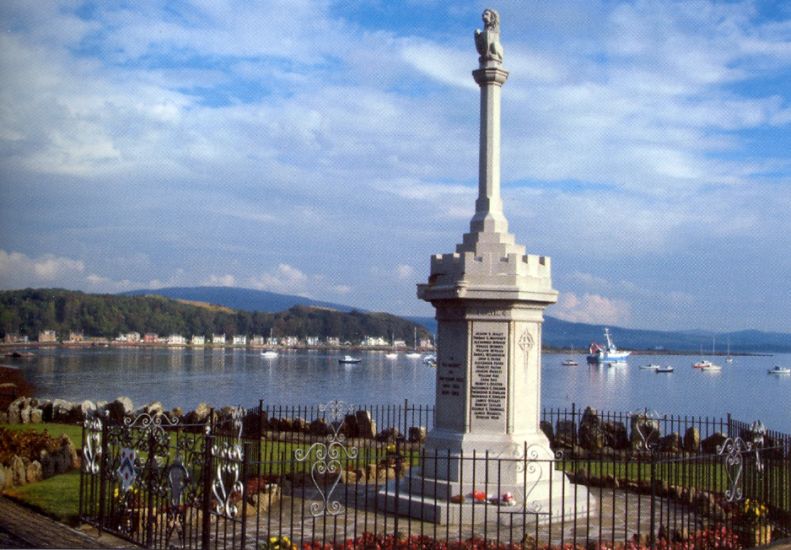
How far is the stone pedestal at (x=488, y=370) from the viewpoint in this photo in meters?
11.7

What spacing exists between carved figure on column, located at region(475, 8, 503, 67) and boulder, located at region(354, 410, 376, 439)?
36.2 feet

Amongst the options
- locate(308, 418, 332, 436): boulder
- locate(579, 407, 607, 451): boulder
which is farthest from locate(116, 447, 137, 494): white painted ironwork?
locate(579, 407, 607, 451): boulder

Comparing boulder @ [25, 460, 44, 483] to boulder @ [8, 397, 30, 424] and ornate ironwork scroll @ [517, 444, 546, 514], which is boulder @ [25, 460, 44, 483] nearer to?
ornate ironwork scroll @ [517, 444, 546, 514]

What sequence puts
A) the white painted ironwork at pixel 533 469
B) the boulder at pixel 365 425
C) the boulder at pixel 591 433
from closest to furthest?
the white painted ironwork at pixel 533 469 < the boulder at pixel 591 433 < the boulder at pixel 365 425

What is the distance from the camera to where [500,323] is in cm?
1209

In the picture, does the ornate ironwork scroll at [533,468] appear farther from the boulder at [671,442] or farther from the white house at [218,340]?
the white house at [218,340]

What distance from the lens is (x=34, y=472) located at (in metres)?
13.6

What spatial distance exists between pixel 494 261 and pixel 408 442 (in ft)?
28.7

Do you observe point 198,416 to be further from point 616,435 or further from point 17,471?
point 616,435

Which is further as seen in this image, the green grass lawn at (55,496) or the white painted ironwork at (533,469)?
the white painted ironwork at (533,469)

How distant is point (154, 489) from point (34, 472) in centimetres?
451

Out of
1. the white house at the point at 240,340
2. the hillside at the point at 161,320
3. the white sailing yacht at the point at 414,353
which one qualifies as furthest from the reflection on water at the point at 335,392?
the white sailing yacht at the point at 414,353

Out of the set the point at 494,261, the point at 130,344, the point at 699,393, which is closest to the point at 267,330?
the point at 130,344

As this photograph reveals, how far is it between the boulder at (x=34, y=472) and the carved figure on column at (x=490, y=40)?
953 centimetres
